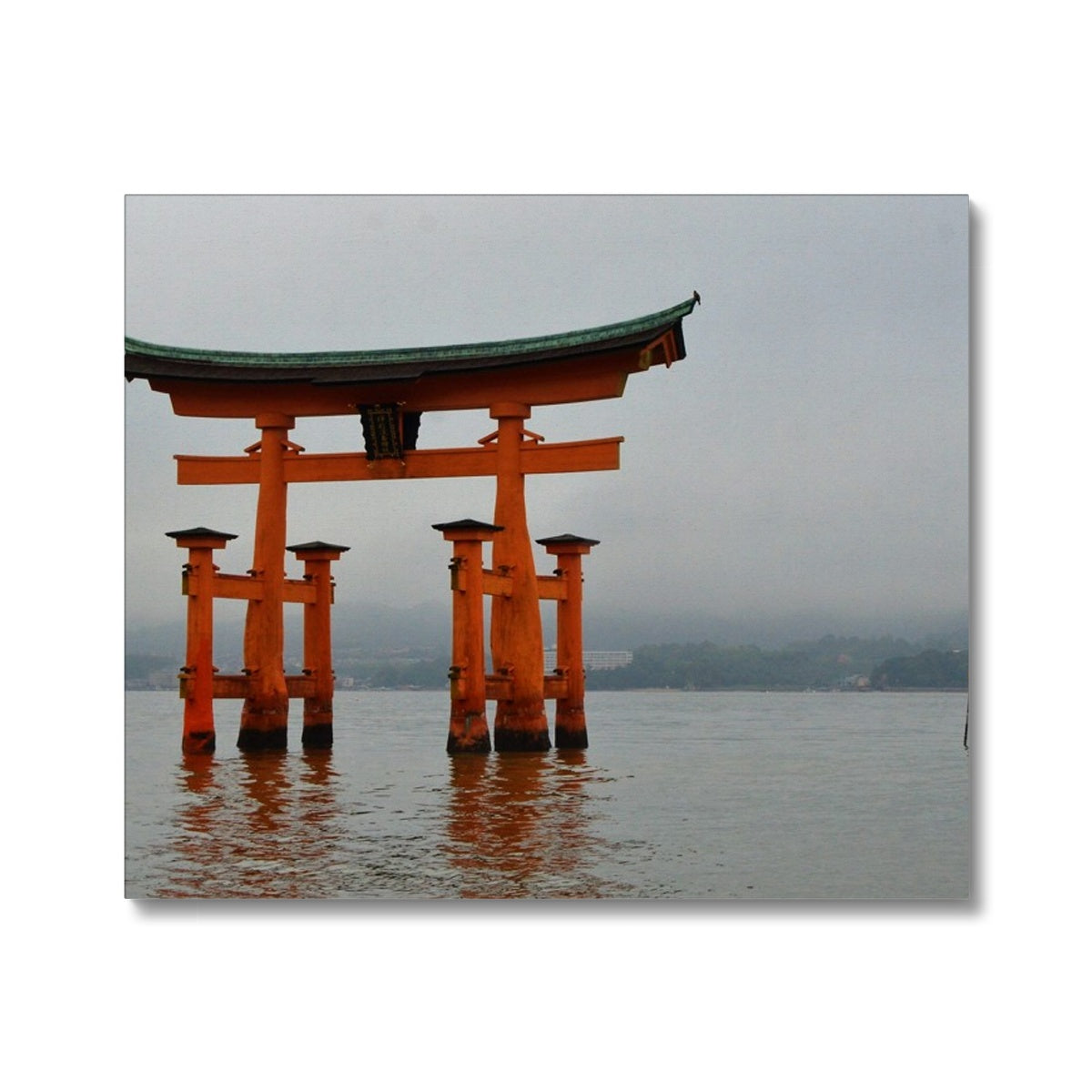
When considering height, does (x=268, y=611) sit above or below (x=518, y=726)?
above

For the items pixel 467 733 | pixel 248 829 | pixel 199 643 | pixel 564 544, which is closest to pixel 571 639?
pixel 564 544

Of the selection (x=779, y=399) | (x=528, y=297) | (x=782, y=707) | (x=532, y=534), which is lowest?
(x=782, y=707)

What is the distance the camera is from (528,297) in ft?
22.8

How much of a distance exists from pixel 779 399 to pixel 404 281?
5.65 feet

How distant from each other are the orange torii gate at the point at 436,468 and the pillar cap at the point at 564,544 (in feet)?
1.16

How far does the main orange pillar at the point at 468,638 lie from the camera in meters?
7.97

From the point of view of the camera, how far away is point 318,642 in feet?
32.8

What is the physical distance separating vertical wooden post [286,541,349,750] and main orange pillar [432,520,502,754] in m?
1.54

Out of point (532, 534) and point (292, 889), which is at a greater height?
point (532, 534)

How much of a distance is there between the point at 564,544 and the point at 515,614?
1.11 meters

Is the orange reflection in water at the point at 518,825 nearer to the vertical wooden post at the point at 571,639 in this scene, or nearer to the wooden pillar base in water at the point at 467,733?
the wooden pillar base in water at the point at 467,733

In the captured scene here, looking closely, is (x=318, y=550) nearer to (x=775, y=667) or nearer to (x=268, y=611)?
(x=268, y=611)

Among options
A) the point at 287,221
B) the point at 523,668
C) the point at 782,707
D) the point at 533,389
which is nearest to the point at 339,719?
the point at 523,668

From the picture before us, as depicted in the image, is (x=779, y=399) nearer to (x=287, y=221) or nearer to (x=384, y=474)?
(x=287, y=221)
